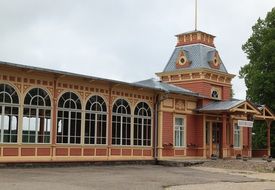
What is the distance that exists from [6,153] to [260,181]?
1078 centimetres

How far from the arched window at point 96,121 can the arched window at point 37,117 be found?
2414mm

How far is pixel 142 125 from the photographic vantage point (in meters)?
28.2

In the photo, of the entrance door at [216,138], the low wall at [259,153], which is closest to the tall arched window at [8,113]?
the entrance door at [216,138]

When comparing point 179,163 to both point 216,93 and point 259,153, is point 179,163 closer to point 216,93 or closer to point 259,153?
point 216,93

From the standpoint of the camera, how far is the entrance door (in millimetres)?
32875

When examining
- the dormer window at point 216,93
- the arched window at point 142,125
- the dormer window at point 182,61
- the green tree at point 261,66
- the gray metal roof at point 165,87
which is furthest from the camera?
the green tree at point 261,66

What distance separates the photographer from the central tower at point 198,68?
32719mm

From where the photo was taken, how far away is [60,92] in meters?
24.0

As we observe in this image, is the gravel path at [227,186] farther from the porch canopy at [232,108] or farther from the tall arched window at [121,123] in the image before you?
the porch canopy at [232,108]

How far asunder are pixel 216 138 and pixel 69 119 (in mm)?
12437

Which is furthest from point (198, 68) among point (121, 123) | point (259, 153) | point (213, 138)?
point (259, 153)

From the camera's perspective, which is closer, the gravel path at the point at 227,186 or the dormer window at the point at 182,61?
the gravel path at the point at 227,186

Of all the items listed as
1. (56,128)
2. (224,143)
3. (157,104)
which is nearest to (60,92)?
(56,128)

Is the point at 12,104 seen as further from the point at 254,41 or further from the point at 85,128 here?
the point at 254,41
